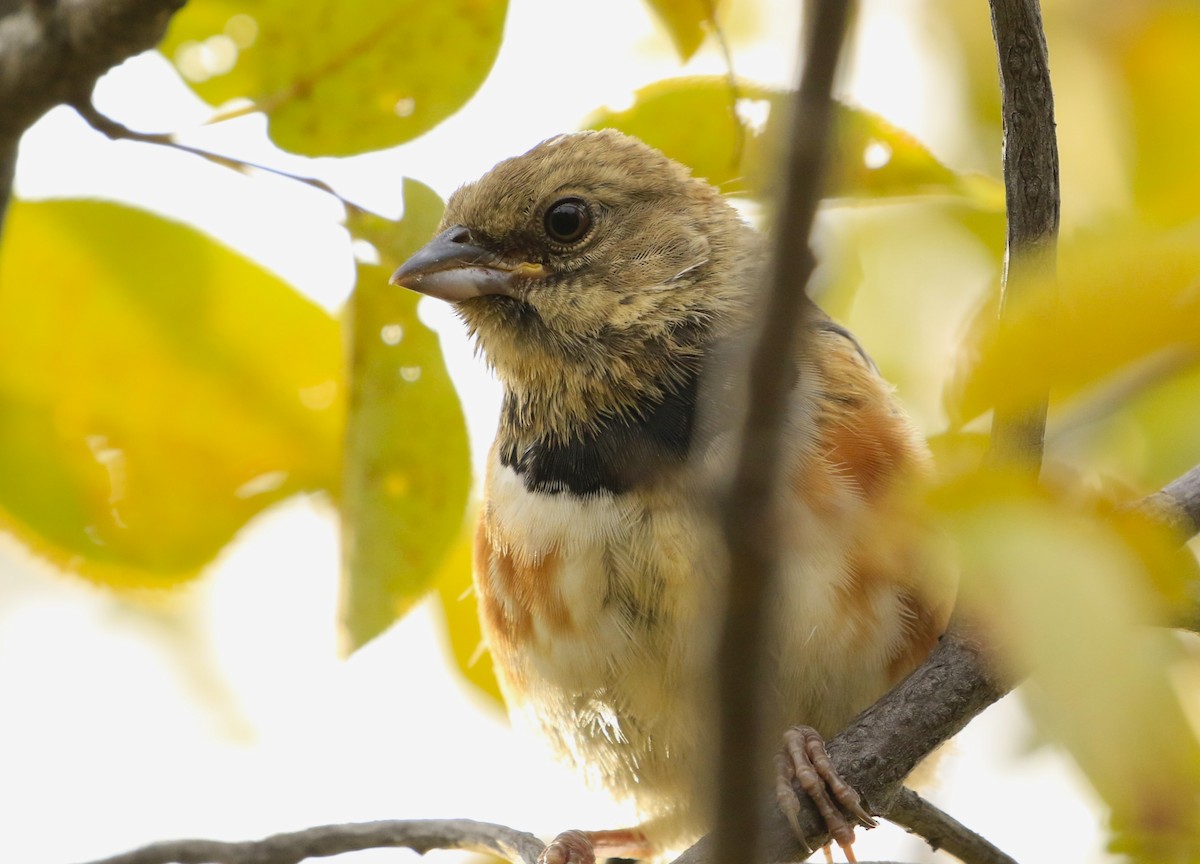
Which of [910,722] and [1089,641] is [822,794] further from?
[1089,641]

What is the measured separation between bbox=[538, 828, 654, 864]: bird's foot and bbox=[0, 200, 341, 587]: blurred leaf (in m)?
1.36

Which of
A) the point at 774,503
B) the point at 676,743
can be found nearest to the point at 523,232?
the point at 676,743

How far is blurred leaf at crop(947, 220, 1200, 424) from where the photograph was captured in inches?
37.7

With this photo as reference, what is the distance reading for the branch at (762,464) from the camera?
0.99 meters

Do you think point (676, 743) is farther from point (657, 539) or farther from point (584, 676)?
point (657, 539)

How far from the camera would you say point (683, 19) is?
107 inches

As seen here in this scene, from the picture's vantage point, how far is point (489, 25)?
273 cm

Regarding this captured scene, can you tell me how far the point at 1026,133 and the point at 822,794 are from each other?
50.8 inches

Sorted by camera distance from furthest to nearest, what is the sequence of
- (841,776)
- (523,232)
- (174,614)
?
(174,614) → (523,232) → (841,776)

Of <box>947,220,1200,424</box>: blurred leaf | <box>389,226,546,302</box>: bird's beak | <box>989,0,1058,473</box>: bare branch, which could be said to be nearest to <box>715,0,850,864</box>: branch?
<box>947,220,1200,424</box>: blurred leaf

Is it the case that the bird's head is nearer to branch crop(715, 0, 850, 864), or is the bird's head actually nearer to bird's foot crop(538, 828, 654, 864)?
bird's foot crop(538, 828, 654, 864)

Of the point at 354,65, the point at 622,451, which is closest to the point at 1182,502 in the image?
the point at 622,451

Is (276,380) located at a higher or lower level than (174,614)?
lower

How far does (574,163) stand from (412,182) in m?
0.97
